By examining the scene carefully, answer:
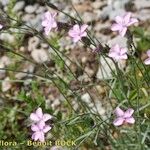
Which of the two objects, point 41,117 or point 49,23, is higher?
point 49,23

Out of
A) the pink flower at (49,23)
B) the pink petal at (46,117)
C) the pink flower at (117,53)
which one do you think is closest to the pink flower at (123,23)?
the pink flower at (117,53)

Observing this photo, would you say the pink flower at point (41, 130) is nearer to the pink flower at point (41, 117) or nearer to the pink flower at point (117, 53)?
the pink flower at point (41, 117)

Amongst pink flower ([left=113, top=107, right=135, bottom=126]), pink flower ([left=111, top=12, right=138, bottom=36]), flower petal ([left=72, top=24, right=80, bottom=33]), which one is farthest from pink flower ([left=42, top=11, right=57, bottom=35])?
pink flower ([left=113, top=107, right=135, bottom=126])

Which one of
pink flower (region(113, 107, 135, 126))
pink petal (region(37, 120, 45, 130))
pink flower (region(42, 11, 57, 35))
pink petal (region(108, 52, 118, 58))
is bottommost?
pink flower (region(113, 107, 135, 126))

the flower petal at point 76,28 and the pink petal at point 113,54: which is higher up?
the flower petal at point 76,28

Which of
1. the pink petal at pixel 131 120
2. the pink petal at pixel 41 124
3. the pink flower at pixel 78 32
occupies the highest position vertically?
the pink flower at pixel 78 32

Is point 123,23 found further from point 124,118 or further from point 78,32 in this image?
point 124,118

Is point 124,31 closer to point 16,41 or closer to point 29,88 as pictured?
point 29,88

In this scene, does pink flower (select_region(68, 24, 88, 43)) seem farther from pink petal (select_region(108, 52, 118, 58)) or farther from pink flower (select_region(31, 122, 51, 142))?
pink flower (select_region(31, 122, 51, 142))

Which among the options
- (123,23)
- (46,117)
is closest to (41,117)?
(46,117)

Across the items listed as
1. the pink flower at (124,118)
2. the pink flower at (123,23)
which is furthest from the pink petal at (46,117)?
the pink flower at (123,23)

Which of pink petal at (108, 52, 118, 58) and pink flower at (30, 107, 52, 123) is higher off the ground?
pink petal at (108, 52, 118, 58)

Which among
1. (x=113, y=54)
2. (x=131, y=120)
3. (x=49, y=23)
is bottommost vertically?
(x=131, y=120)
